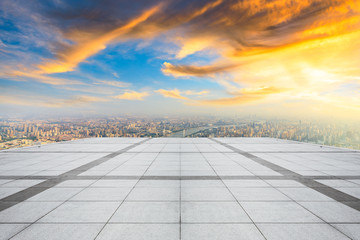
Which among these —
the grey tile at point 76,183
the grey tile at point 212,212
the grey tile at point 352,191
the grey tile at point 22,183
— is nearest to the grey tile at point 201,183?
the grey tile at point 212,212

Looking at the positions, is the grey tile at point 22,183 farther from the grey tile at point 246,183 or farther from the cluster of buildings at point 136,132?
the cluster of buildings at point 136,132

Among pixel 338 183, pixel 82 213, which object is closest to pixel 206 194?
pixel 82 213

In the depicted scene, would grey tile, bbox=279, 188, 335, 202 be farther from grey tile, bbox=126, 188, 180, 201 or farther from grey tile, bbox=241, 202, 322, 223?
grey tile, bbox=126, 188, 180, 201

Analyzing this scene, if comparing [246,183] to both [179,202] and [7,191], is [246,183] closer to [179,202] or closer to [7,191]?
[179,202]

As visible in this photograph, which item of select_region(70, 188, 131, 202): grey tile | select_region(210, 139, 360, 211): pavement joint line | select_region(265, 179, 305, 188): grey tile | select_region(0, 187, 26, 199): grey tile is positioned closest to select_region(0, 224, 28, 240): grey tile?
select_region(70, 188, 131, 202): grey tile

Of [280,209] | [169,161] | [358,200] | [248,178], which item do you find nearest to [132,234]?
[280,209]
